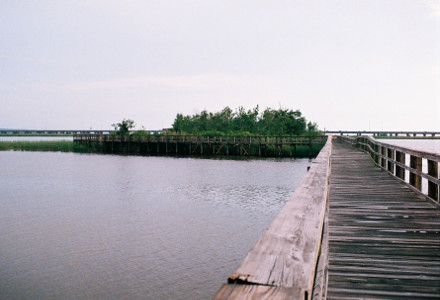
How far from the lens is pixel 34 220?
17.6m

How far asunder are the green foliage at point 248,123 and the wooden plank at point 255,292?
249 feet

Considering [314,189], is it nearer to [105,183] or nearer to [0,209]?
[0,209]

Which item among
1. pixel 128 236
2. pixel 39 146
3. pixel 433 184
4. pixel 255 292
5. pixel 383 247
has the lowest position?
pixel 128 236

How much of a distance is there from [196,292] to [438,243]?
236 inches

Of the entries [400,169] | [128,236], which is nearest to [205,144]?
[128,236]

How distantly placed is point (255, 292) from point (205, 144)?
65667mm

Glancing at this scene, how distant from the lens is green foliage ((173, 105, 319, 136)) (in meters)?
79.8

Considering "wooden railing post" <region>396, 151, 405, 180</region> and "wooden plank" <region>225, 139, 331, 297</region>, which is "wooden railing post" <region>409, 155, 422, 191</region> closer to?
"wooden railing post" <region>396, 151, 405, 180</region>

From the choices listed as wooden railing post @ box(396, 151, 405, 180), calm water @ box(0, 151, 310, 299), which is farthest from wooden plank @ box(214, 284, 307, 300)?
wooden railing post @ box(396, 151, 405, 180)

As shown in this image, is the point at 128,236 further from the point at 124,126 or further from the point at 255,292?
the point at 124,126

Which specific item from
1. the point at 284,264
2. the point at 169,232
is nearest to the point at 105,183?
the point at 169,232

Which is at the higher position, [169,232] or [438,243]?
[438,243]

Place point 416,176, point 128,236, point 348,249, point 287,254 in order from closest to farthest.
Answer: point 287,254 → point 348,249 → point 416,176 → point 128,236

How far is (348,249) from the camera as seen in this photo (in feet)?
17.7
